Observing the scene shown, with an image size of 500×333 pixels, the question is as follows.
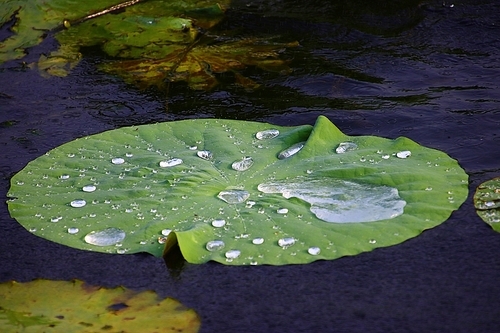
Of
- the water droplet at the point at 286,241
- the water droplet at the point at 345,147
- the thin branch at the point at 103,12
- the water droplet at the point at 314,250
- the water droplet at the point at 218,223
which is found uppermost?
the water droplet at the point at 345,147

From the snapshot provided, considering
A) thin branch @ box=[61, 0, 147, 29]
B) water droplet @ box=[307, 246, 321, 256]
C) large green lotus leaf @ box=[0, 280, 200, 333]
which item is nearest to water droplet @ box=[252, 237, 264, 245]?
water droplet @ box=[307, 246, 321, 256]

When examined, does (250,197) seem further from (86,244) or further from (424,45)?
(424,45)

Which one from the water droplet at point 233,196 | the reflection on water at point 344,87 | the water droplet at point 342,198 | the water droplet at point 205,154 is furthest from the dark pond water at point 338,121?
the water droplet at point 205,154

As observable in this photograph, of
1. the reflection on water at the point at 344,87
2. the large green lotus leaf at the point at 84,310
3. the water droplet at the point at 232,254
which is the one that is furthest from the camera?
the reflection on water at the point at 344,87

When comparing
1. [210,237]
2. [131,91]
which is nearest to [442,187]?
[210,237]

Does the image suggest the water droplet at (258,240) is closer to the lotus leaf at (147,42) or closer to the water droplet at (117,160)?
the water droplet at (117,160)

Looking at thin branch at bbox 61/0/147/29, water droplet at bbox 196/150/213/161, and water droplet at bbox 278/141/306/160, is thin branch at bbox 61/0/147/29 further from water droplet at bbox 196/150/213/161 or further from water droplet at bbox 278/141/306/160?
water droplet at bbox 278/141/306/160

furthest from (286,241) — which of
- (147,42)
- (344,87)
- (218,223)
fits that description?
(147,42)
